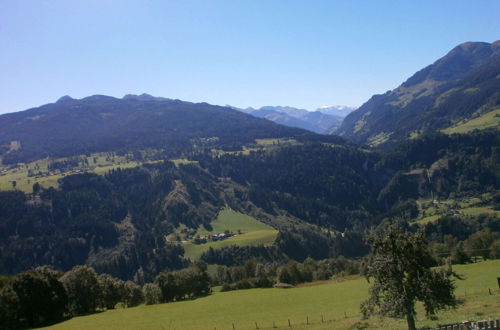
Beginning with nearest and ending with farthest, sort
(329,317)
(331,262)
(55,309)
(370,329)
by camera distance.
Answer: (370,329) → (329,317) → (55,309) → (331,262)

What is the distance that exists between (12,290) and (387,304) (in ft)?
267

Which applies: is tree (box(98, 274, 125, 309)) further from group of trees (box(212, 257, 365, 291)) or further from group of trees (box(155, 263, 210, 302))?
group of trees (box(212, 257, 365, 291))

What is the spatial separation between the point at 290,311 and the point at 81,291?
56052 mm

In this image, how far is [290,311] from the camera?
70000mm

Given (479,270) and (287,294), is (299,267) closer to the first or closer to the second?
(287,294)

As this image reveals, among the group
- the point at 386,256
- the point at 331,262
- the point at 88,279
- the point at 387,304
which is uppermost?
the point at 386,256

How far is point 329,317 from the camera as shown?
193 ft

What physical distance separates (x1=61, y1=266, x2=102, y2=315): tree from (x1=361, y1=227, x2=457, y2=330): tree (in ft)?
268

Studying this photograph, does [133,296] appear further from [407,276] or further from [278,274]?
[407,276]

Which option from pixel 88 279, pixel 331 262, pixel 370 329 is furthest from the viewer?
pixel 331 262

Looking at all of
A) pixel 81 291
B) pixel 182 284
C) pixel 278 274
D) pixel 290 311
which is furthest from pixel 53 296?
pixel 278 274

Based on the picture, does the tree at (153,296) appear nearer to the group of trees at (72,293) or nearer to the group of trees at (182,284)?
the group of trees at (72,293)

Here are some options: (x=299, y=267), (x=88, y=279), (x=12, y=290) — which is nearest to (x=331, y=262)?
(x=299, y=267)

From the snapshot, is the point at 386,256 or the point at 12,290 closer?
the point at 386,256
